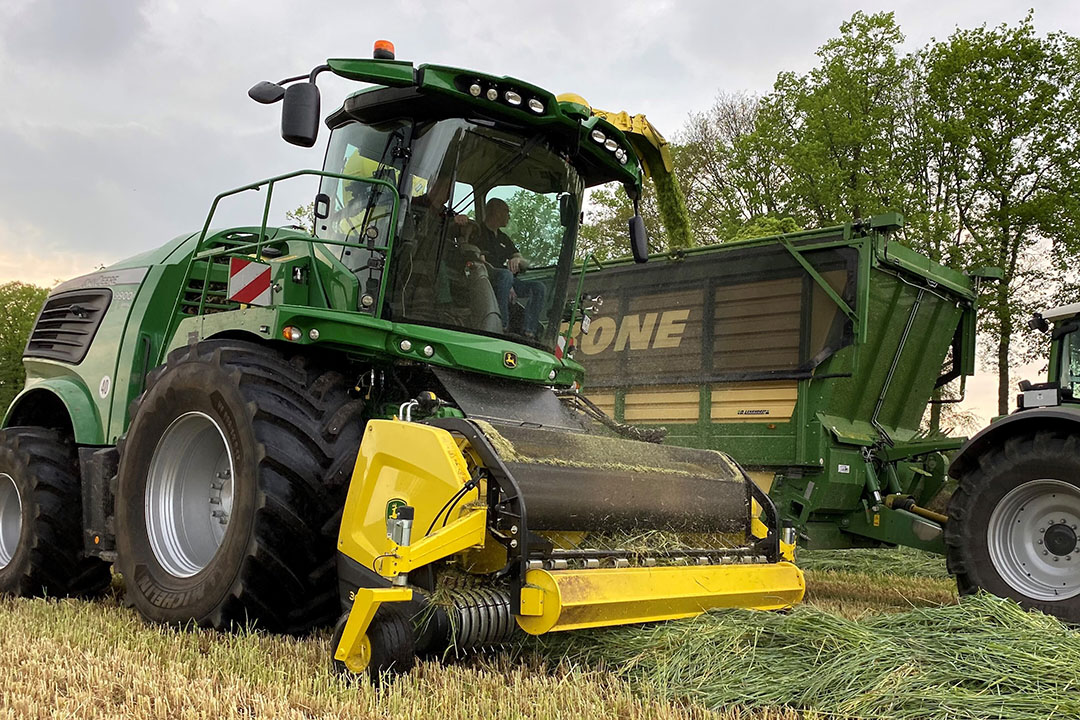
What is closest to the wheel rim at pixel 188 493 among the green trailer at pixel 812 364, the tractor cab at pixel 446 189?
the tractor cab at pixel 446 189

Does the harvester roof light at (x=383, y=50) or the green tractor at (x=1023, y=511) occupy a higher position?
the harvester roof light at (x=383, y=50)

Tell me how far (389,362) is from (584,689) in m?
1.79

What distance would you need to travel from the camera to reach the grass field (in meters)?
2.69

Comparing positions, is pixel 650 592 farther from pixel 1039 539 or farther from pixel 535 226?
pixel 1039 539

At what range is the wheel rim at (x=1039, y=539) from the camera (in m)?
4.84

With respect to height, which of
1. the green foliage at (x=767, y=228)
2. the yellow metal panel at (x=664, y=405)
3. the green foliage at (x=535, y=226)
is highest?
the green foliage at (x=767, y=228)

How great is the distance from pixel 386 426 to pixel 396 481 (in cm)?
21

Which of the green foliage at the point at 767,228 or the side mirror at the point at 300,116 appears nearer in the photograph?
the side mirror at the point at 300,116

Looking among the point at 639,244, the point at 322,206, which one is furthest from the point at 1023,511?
the point at 322,206

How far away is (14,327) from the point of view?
35.2 meters

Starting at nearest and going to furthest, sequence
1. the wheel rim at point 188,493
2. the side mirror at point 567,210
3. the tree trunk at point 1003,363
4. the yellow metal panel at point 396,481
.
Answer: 1. the yellow metal panel at point 396,481
2. the wheel rim at point 188,493
3. the side mirror at point 567,210
4. the tree trunk at point 1003,363

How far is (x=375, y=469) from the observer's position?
3.41m

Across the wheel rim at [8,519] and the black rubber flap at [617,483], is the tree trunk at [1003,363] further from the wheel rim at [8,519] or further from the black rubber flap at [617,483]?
the wheel rim at [8,519]

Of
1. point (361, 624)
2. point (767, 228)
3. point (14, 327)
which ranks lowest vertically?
point (361, 624)
